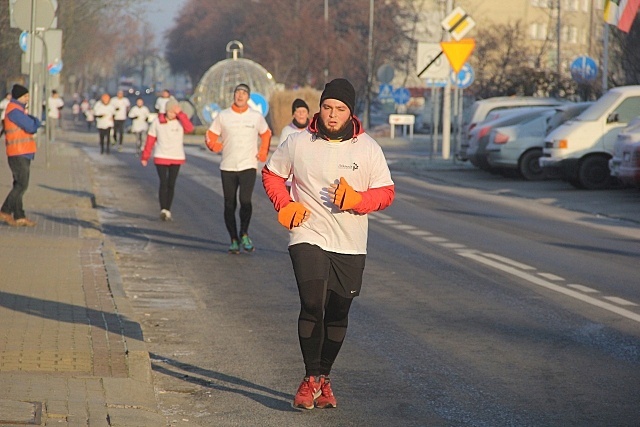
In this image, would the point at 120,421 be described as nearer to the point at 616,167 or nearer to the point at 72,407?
the point at 72,407

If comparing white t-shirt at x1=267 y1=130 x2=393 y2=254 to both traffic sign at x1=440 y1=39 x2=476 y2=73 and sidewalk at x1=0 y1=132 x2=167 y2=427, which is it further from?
traffic sign at x1=440 y1=39 x2=476 y2=73

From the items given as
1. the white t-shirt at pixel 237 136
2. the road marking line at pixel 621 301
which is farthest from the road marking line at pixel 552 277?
the white t-shirt at pixel 237 136

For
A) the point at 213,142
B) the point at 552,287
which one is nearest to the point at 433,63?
the point at 213,142

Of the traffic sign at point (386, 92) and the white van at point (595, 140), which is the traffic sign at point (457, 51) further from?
the traffic sign at point (386, 92)

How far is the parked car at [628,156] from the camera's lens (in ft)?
72.0

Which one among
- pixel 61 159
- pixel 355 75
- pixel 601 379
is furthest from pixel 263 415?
pixel 355 75

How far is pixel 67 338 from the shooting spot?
27.9 ft

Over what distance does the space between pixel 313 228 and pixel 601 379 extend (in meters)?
2.10

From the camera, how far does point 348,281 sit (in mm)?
7117

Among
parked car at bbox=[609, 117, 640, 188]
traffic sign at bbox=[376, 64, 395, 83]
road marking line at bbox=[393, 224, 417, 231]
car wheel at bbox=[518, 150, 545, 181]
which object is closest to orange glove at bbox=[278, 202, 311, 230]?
road marking line at bbox=[393, 224, 417, 231]

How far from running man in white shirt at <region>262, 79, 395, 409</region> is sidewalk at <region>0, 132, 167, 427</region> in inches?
36.4

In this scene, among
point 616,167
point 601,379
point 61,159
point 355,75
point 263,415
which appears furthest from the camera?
point 355,75

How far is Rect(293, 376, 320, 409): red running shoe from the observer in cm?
705

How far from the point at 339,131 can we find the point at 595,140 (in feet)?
64.6
